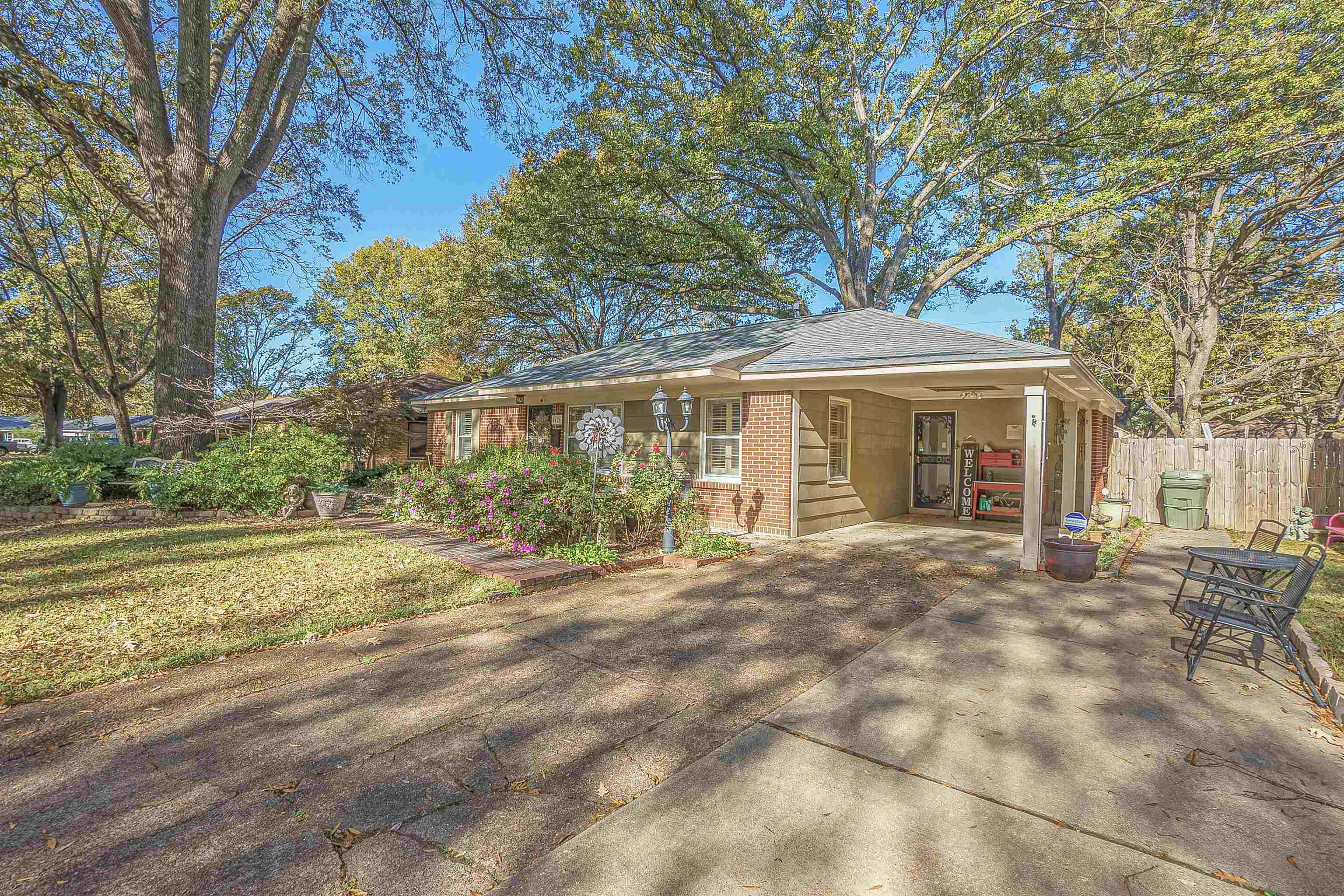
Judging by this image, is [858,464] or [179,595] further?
[858,464]

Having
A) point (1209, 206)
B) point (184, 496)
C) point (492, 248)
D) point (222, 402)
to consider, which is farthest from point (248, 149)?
point (1209, 206)

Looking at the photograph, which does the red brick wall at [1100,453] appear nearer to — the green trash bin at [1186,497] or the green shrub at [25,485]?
the green trash bin at [1186,497]

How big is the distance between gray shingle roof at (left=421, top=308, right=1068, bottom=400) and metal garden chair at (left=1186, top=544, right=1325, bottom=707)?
324 centimetres

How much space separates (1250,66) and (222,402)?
2294cm

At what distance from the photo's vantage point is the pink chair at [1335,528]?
7570 millimetres

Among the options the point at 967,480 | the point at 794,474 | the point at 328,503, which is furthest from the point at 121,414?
the point at 967,480

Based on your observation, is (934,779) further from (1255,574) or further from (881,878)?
(1255,574)

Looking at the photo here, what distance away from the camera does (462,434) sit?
51.5 ft

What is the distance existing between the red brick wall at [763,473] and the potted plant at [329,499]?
6471 millimetres

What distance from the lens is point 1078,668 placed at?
395cm

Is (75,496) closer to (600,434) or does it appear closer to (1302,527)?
(600,434)

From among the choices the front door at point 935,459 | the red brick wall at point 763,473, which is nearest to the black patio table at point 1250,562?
the red brick wall at point 763,473

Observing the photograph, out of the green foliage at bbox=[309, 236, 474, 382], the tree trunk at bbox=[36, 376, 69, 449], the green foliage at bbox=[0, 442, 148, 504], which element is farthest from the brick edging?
the tree trunk at bbox=[36, 376, 69, 449]

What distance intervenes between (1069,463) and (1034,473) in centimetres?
497
